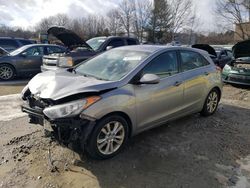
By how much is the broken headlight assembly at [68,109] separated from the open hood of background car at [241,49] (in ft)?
27.8

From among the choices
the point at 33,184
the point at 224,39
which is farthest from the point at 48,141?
the point at 224,39

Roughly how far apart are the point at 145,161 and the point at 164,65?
5.46ft

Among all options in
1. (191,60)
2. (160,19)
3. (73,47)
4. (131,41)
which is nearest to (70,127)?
(191,60)

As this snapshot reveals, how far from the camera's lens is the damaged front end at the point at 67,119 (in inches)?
129

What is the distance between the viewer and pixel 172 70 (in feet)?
15.2

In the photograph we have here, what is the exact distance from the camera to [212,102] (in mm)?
5816

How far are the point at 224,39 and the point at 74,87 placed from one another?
47.5 m

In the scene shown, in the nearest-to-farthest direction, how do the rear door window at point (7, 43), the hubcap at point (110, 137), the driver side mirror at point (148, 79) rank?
the hubcap at point (110, 137)
the driver side mirror at point (148, 79)
the rear door window at point (7, 43)

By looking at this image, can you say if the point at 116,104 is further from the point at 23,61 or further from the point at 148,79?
the point at 23,61

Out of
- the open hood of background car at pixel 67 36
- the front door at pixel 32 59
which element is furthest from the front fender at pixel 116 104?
the front door at pixel 32 59

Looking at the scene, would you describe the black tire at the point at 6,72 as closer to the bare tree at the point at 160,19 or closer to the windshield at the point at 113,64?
the windshield at the point at 113,64

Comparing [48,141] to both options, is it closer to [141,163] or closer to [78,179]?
[78,179]

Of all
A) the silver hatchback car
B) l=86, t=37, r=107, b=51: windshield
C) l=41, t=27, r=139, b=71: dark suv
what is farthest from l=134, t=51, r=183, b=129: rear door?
l=86, t=37, r=107, b=51: windshield

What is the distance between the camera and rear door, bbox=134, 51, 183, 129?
3988 mm
